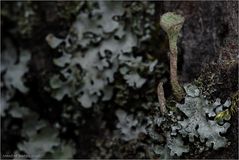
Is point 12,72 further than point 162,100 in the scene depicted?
Yes

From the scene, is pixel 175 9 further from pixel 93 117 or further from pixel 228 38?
pixel 93 117

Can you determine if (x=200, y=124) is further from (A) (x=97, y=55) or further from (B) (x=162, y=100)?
(A) (x=97, y=55)

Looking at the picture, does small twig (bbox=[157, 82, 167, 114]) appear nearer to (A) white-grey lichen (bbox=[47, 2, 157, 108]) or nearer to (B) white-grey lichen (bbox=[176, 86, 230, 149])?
(B) white-grey lichen (bbox=[176, 86, 230, 149])

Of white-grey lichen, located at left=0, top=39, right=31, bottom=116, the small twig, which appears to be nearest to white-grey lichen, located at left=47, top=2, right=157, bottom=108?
white-grey lichen, located at left=0, top=39, right=31, bottom=116

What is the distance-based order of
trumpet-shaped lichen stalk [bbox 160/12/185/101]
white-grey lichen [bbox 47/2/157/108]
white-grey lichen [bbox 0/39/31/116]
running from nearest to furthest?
trumpet-shaped lichen stalk [bbox 160/12/185/101] < white-grey lichen [bbox 47/2/157/108] < white-grey lichen [bbox 0/39/31/116]

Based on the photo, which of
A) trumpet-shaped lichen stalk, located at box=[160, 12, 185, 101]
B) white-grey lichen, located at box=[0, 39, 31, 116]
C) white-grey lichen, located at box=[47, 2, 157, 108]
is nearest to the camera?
trumpet-shaped lichen stalk, located at box=[160, 12, 185, 101]

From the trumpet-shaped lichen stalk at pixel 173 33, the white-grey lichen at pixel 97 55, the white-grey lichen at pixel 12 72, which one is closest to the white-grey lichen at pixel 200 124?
the trumpet-shaped lichen stalk at pixel 173 33

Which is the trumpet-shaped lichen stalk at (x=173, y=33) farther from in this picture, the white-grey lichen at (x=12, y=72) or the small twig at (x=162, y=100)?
the white-grey lichen at (x=12, y=72)

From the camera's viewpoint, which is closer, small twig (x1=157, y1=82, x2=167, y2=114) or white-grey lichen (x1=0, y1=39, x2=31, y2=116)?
small twig (x1=157, y1=82, x2=167, y2=114)

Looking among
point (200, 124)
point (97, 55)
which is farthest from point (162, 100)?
point (97, 55)
